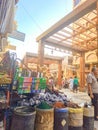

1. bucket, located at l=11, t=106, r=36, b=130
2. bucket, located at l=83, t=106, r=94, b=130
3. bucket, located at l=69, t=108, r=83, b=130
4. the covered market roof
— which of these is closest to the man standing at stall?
bucket, located at l=83, t=106, r=94, b=130

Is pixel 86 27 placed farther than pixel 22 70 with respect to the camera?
Yes

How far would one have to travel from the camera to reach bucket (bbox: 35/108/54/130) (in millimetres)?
2885

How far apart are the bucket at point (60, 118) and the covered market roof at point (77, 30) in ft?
8.92

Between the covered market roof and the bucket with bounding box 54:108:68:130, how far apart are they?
8.92 feet

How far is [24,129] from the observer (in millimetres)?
2650

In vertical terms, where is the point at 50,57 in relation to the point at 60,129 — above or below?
above

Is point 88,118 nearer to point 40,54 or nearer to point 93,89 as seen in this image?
point 93,89

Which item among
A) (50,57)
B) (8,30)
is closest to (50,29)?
(8,30)

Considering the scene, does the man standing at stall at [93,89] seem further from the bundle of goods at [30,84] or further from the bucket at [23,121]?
the bucket at [23,121]

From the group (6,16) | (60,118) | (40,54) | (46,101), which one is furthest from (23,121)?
(40,54)

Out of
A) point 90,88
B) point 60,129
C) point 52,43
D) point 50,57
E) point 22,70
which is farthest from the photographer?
point 50,57

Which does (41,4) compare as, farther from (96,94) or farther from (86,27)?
(96,94)

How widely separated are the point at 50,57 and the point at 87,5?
9.23 meters

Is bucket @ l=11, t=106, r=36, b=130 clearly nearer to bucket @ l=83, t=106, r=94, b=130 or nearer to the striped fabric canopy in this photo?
bucket @ l=83, t=106, r=94, b=130
